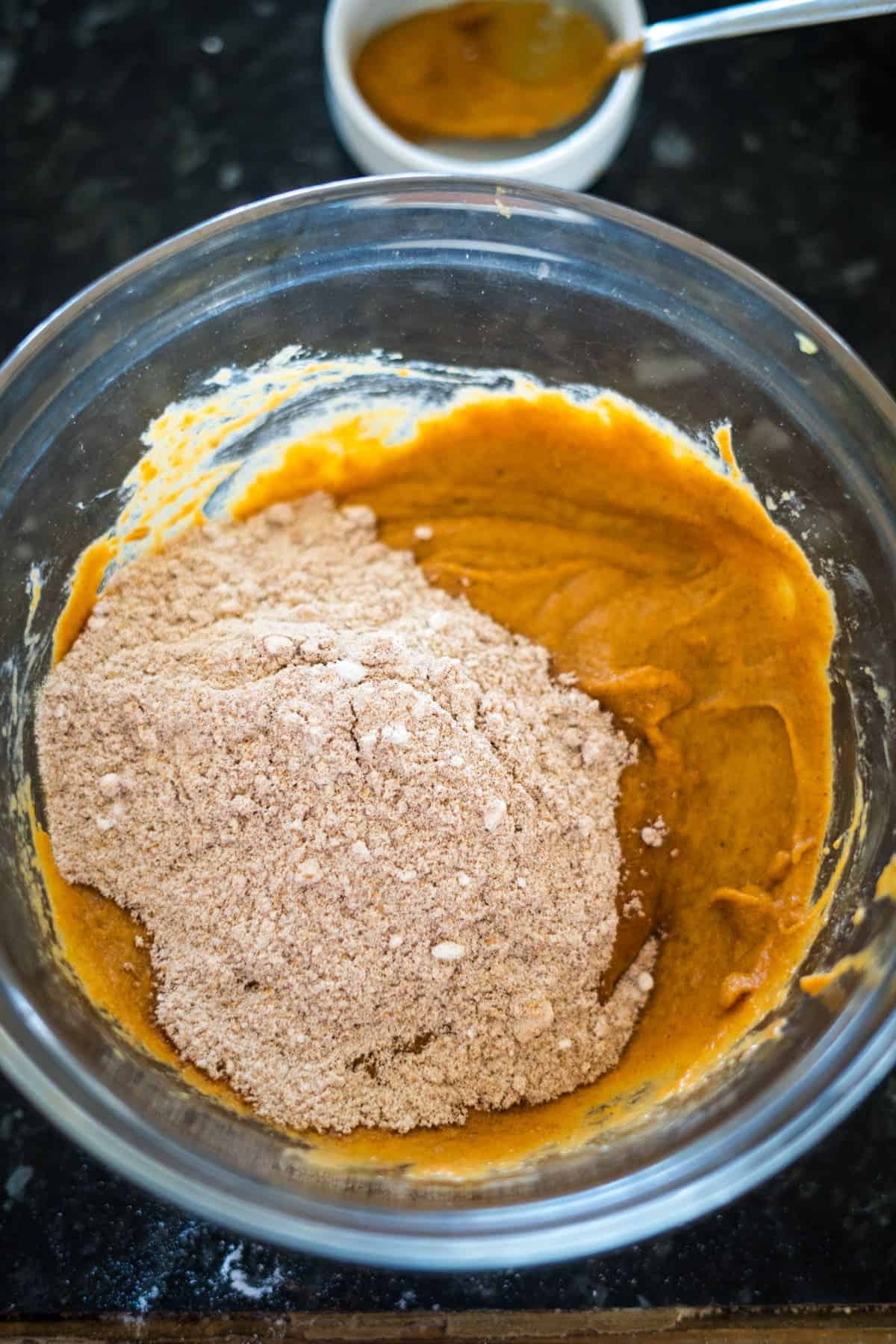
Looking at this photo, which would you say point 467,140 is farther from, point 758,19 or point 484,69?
point 758,19

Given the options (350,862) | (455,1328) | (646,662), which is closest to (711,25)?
(646,662)

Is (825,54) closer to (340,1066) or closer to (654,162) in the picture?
(654,162)

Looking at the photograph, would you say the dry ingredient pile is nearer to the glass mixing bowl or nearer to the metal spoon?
the glass mixing bowl

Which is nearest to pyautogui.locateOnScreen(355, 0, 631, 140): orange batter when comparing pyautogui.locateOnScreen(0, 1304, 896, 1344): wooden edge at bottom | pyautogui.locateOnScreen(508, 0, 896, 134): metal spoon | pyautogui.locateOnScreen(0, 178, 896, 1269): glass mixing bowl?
pyautogui.locateOnScreen(508, 0, 896, 134): metal spoon

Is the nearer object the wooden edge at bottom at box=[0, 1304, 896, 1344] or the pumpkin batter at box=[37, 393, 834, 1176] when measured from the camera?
the pumpkin batter at box=[37, 393, 834, 1176]

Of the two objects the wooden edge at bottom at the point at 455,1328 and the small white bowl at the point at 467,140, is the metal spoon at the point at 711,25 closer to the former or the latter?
the small white bowl at the point at 467,140

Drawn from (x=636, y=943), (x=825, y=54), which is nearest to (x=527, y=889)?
(x=636, y=943)

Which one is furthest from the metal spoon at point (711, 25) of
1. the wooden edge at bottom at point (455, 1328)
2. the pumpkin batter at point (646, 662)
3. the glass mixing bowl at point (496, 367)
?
the wooden edge at bottom at point (455, 1328)
